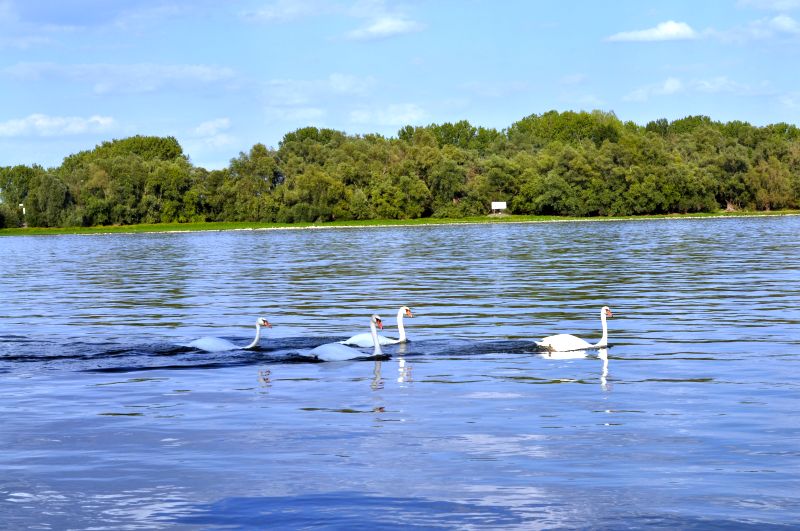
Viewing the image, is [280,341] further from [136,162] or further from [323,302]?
[136,162]

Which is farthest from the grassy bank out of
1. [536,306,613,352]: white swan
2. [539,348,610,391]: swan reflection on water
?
[539,348,610,391]: swan reflection on water

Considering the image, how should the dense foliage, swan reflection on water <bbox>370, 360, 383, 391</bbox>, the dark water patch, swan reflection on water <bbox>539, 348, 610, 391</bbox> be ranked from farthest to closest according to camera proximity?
the dense foliage, swan reflection on water <bbox>539, 348, 610, 391</bbox>, swan reflection on water <bbox>370, 360, 383, 391</bbox>, the dark water patch

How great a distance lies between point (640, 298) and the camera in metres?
40.6

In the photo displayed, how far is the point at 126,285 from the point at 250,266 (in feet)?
50.7

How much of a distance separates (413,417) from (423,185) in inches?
5920

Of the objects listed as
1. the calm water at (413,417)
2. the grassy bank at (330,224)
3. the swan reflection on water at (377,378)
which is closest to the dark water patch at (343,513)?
the calm water at (413,417)

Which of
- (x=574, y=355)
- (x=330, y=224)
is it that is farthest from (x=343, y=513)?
(x=330, y=224)

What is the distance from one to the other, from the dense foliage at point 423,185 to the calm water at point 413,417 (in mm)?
126906

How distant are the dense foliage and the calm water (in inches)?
4996

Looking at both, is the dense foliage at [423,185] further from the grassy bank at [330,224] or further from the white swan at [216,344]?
the white swan at [216,344]

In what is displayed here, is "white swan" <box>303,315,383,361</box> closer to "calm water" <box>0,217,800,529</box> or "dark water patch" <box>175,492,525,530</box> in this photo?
"calm water" <box>0,217,800,529</box>

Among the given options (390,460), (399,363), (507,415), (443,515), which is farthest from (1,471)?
(399,363)

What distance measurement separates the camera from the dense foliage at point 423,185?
553 feet

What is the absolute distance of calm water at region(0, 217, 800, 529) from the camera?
1331 centimetres
